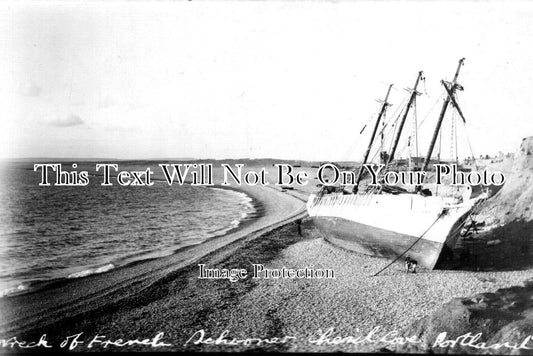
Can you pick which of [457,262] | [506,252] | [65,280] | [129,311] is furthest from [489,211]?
[65,280]

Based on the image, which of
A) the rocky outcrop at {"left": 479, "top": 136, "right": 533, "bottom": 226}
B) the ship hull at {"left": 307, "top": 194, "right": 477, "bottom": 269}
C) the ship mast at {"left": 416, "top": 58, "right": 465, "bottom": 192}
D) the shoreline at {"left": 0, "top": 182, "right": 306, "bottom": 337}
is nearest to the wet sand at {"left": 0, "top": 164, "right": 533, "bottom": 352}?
the shoreline at {"left": 0, "top": 182, "right": 306, "bottom": 337}

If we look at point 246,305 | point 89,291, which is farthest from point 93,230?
point 246,305

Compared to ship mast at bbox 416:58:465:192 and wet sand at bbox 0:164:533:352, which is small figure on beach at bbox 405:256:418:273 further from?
ship mast at bbox 416:58:465:192

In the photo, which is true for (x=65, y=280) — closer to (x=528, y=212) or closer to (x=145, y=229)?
(x=145, y=229)

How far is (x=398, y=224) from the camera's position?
59.7 feet

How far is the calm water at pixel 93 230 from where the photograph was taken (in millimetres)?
21406

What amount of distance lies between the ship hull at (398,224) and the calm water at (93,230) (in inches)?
493

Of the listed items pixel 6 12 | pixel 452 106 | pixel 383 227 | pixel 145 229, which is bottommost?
pixel 145 229

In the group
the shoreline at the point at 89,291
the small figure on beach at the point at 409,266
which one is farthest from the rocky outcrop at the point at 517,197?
the shoreline at the point at 89,291

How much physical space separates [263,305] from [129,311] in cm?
557

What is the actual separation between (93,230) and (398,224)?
89.2ft

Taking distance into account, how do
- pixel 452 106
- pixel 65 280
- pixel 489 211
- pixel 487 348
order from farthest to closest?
pixel 489 211
pixel 452 106
pixel 65 280
pixel 487 348

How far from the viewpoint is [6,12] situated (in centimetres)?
1405

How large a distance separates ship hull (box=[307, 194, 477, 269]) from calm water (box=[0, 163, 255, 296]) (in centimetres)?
1253
